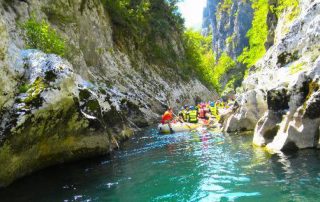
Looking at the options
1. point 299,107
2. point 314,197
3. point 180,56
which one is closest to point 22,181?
point 314,197

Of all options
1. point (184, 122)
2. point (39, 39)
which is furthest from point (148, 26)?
point (39, 39)

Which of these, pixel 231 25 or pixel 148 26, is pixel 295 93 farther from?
pixel 231 25

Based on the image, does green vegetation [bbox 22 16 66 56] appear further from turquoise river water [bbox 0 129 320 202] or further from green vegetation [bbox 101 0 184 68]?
green vegetation [bbox 101 0 184 68]

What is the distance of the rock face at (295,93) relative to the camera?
11.5m

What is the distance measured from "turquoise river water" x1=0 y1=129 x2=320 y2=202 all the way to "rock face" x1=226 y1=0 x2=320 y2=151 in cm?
67

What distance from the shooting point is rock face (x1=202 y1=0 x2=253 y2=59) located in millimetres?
121250

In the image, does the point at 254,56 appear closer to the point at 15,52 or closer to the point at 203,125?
the point at 203,125

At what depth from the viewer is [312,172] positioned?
924 centimetres

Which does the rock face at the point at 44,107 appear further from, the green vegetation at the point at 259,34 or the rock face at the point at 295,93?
the green vegetation at the point at 259,34

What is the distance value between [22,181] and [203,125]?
53.7 feet

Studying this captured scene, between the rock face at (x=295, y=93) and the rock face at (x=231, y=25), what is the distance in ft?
273

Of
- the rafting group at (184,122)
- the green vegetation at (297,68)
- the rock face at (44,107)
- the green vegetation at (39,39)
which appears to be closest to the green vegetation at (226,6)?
the rafting group at (184,122)

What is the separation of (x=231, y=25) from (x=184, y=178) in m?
134

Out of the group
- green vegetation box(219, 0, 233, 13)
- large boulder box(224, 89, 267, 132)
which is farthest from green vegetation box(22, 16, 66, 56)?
green vegetation box(219, 0, 233, 13)
